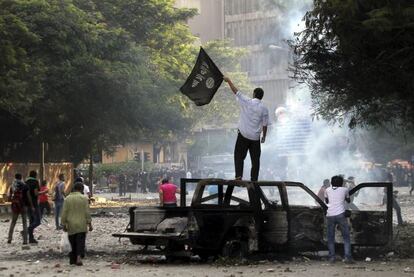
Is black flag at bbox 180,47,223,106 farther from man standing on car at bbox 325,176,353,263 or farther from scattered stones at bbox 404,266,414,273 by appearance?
scattered stones at bbox 404,266,414,273

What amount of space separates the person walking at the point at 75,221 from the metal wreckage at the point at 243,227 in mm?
714

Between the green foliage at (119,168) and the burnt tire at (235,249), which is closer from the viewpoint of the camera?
the burnt tire at (235,249)

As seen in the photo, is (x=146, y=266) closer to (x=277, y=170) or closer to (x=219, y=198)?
(x=219, y=198)

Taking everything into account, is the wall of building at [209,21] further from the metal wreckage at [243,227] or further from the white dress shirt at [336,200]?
the white dress shirt at [336,200]

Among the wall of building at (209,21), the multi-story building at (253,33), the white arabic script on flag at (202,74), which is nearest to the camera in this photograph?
the white arabic script on flag at (202,74)

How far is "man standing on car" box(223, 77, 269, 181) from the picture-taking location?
16.0 m

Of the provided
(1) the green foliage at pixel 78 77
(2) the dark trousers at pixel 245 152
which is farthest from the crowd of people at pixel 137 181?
(2) the dark trousers at pixel 245 152

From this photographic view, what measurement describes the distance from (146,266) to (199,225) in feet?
3.98

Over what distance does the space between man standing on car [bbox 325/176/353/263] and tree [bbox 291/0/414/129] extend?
244cm

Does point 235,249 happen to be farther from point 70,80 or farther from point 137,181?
point 137,181

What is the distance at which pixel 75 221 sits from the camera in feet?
51.2

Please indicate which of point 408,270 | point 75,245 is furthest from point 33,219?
point 408,270

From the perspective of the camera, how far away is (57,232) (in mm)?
25031

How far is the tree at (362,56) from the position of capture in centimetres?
1428
